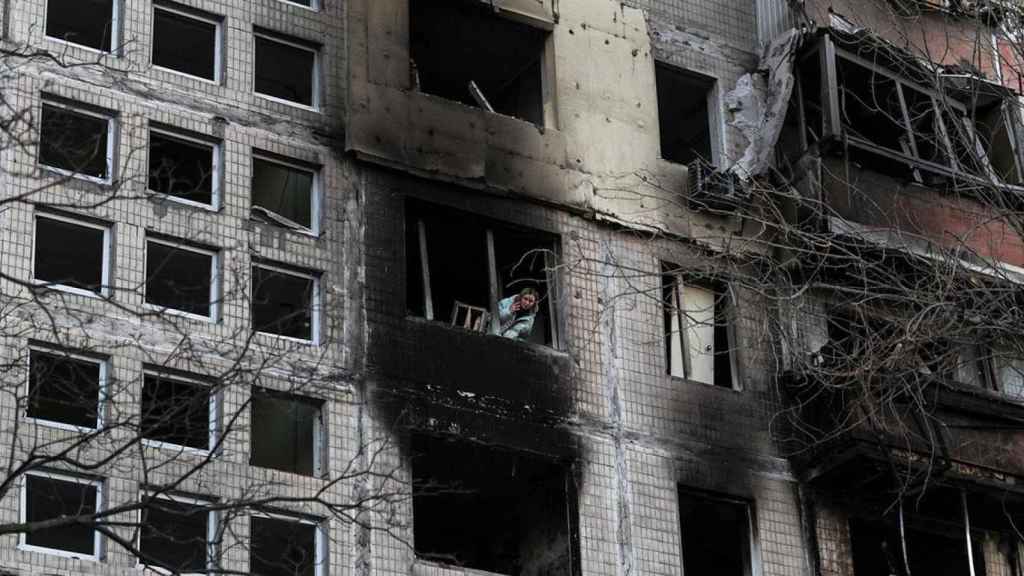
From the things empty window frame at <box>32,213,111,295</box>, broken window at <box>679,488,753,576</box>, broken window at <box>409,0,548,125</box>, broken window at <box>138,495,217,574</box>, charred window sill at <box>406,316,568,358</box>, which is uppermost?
broken window at <box>409,0,548,125</box>

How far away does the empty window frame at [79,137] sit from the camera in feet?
72.2

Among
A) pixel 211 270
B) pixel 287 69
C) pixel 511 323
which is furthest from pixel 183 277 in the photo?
pixel 511 323

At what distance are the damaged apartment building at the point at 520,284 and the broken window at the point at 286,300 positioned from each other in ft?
0.12

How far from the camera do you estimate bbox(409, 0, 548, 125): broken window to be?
25.9 m

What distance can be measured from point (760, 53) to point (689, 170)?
2.54 metres

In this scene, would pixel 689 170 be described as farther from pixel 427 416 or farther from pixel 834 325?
pixel 427 416

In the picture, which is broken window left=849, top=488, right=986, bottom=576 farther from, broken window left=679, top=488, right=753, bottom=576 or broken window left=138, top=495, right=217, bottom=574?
broken window left=138, top=495, right=217, bottom=574

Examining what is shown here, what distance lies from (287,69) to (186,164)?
198 centimetres

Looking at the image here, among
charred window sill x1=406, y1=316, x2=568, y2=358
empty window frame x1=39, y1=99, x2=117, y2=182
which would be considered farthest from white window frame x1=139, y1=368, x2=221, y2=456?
charred window sill x1=406, y1=316, x2=568, y2=358

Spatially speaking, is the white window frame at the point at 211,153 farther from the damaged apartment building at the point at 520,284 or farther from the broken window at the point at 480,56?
the broken window at the point at 480,56

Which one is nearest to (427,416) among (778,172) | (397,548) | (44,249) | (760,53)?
(397,548)

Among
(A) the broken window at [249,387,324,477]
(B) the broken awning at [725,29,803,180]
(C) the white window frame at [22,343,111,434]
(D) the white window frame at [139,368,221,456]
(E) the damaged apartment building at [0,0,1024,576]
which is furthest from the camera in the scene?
(B) the broken awning at [725,29,803,180]

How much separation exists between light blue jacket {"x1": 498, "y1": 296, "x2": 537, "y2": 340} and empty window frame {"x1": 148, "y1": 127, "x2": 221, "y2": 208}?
3658mm

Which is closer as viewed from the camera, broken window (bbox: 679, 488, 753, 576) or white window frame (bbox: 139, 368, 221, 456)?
white window frame (bbox: 139, 368, 221, 456)
